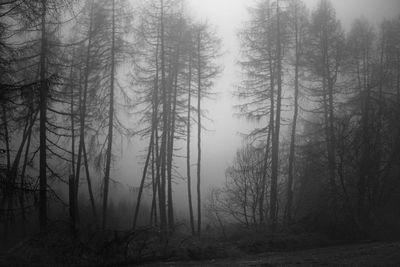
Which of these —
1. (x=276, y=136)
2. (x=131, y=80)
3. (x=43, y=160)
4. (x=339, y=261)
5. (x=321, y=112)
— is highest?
(x=131, y=80)

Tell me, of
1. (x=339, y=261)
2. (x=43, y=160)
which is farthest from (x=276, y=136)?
(x=43, y=160)

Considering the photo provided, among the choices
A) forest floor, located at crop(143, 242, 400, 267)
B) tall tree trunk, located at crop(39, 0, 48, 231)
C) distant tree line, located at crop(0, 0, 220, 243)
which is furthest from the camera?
distant tree line, located at crop(0, 0, 220, 243)

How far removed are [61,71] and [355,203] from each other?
1556cm

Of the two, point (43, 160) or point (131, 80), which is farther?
point (131, 80)

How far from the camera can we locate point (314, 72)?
2034 centimetres

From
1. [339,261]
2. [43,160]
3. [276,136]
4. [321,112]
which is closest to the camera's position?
[339,261]

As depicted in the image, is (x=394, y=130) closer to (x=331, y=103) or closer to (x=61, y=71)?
(x=331, y=103)

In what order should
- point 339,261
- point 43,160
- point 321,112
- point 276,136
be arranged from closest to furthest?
1. point 339,261
2. point 43,160
3. point 276,136
4. point 321,112

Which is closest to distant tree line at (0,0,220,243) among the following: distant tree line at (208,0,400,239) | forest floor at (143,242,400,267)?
distant tree line at (208,0,400,239)

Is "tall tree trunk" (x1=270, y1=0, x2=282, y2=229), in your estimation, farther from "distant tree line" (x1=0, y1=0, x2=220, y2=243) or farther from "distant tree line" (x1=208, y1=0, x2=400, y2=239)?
"distant tree line" (x1=0, y1=0, x2=220, y2=243)

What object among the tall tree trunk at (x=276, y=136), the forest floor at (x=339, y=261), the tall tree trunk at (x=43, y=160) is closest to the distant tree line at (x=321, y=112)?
the tall tree trunk at (x=276, y=136)

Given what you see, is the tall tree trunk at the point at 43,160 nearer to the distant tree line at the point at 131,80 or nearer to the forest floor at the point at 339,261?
the distant tree line at the point at 131,80

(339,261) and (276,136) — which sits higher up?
(276,136)

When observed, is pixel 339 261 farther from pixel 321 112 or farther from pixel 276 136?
pixel 321 112
